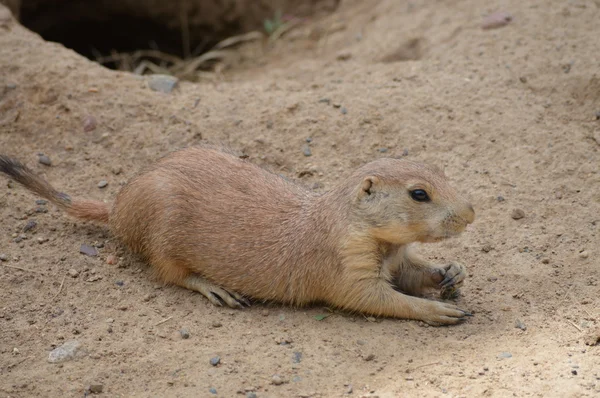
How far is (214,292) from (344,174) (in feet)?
5.18

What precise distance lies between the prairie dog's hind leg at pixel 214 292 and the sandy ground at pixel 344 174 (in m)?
0.07

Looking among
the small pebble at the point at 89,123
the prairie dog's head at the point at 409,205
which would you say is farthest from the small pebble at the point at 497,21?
the small pebble at the point at 89,123

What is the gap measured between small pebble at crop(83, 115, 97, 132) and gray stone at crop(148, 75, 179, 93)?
68cm

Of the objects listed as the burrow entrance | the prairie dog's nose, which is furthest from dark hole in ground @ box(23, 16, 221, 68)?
the prairie dog's nose

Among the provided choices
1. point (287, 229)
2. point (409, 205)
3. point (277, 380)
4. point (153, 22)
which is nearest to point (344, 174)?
point (287, 229)

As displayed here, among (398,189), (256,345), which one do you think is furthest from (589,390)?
(256,345)

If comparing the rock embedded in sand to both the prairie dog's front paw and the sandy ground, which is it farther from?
the prairie dog's front paw

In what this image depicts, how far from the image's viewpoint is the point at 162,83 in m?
6.61

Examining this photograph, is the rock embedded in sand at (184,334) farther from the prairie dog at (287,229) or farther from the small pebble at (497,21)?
the small pebble at (497,21)

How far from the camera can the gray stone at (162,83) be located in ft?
21.5

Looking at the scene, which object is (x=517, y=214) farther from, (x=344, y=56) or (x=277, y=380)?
(x=344, y=56)

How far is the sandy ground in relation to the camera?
12.7ft

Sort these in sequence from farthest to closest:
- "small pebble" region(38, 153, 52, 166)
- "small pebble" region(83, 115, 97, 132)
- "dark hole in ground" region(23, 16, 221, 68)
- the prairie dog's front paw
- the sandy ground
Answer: "dark hole in ground" region(23, 16, 221, 68) < "small pebble" region(83, 115, 97, 132) < "small pebble" region(38, 153, 52, 166) < the prairie dog's front paw < the sandy ground

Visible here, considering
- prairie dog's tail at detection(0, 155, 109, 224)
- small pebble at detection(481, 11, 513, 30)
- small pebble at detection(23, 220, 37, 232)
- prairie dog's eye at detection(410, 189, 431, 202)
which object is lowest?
small pebble at detection(23, 220, 37, 232)
